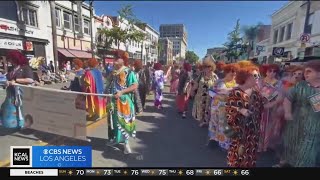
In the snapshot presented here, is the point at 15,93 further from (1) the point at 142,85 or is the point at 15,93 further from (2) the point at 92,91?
(1) the point at 142,85

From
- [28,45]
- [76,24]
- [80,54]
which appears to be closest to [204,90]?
[28,45]

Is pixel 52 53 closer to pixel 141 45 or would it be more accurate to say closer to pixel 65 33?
A: pixel 65 33

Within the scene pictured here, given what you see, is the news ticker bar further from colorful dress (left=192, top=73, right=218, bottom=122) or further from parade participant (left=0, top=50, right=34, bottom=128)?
colorful dress (left=192, top=73, right=218, bottom=122)

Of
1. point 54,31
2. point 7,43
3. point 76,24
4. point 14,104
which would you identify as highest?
point 76,24

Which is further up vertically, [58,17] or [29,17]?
[58,17]

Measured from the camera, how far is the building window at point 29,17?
11.3m

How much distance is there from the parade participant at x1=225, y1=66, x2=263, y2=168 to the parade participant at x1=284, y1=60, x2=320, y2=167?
37 cm

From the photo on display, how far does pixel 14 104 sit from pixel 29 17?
1130 cm

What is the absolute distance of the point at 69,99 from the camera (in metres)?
2.46

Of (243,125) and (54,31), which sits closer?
(243,125)

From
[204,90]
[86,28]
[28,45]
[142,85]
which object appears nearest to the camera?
[204,90]

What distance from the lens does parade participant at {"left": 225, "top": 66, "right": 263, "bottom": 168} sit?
1.80 m

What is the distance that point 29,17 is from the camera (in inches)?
472

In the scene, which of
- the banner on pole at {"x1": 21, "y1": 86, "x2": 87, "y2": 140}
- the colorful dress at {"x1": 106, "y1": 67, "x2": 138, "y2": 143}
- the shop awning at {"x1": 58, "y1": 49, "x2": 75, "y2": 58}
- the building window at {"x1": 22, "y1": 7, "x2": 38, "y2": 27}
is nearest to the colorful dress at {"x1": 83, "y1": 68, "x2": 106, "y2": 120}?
the banner on pole at {"x1": 21, "y1": 86, "x2": 87, "y2": 140}
